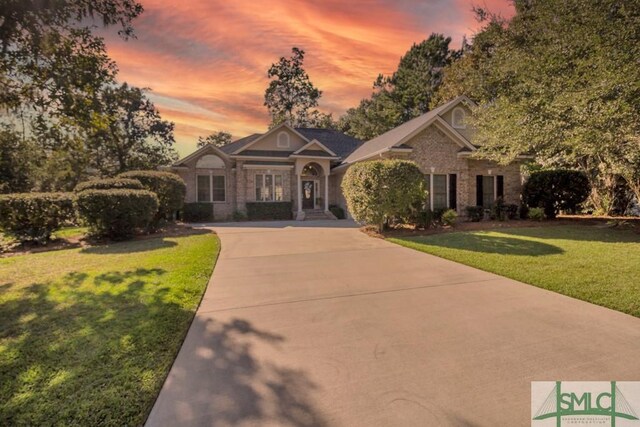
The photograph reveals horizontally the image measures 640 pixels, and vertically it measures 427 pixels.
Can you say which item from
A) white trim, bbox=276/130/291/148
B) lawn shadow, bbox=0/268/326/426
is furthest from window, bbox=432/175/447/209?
lawn shadow, bbox=0/268/326/426

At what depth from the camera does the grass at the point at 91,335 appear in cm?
259

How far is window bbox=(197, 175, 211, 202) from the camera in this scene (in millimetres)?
20766

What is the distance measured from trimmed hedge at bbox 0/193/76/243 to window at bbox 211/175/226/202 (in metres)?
9.95

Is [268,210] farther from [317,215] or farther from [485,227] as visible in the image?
[485,227]

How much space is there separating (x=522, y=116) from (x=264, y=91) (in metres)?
33.1

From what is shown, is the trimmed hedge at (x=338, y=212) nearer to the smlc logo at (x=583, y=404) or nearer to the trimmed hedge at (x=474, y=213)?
the trimmed hedge at (x=474, y=213)

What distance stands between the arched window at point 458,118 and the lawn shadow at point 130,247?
54.9 ft

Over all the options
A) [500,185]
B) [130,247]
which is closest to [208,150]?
[130,247]

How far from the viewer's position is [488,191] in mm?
17750

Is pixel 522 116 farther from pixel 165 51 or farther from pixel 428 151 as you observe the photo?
pixel 165 51

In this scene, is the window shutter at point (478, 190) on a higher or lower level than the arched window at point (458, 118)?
lower

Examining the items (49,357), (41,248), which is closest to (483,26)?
(49,357)

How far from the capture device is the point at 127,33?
8.79 metres

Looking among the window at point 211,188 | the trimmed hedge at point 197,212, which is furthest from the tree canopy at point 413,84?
the trimmed hedge at point 197,212
